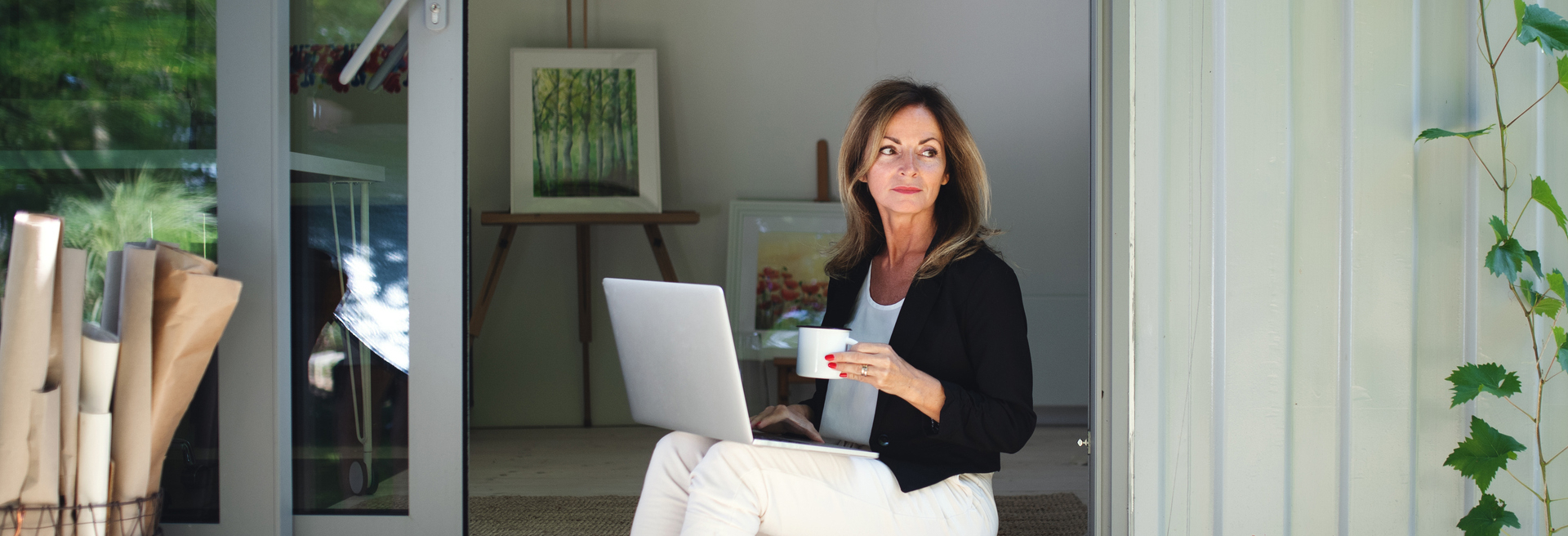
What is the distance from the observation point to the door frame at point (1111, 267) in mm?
1634

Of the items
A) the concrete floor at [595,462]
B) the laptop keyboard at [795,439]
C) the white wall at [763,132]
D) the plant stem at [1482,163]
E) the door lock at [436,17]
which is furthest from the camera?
the white wall at [763,132]

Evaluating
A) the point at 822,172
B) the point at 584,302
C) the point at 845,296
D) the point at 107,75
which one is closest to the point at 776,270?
the point at 822,172

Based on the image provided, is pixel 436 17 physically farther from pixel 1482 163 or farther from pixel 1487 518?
pixel 1487 518

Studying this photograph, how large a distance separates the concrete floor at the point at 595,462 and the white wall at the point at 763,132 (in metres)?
0.30

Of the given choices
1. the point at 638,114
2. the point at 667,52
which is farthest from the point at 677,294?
the point at 667,52

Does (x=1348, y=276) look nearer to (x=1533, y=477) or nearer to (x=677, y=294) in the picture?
(x=1533, y=477)

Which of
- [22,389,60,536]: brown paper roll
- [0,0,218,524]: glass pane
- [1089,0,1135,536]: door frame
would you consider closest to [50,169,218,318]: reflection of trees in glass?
[0,0,218,524]: glass pane

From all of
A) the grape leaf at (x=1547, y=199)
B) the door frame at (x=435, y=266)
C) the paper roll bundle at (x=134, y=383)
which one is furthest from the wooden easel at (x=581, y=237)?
the grape leaf at (x=1547, y=199)

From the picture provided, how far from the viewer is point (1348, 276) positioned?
161cm

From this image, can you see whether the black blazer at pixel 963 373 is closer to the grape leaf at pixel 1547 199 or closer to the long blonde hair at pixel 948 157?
the long blonde hair at pixel 948 157

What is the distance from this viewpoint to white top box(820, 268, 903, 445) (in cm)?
158

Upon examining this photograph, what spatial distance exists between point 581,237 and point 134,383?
2610 mm

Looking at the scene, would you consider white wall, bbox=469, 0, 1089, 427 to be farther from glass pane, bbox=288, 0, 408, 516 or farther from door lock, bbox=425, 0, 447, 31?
door lock, bbox=425, 0, 447, 31

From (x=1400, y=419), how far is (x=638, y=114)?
3.23 meters
